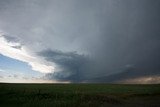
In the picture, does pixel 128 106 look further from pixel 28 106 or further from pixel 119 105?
pixel 28 106

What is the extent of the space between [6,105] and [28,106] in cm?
355

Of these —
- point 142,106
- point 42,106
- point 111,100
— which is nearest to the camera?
point 42,106

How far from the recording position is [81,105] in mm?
28922

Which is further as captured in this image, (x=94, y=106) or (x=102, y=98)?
(x=102, y=98)

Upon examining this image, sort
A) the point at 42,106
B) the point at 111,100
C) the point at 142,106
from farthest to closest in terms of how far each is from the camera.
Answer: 1. the point at 111,100
2. the point at 142,106
3. the point at 42,106

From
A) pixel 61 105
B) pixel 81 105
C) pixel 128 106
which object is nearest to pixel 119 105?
pixel 128 106

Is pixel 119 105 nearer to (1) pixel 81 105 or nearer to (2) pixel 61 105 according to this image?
(1) pixel 81 105

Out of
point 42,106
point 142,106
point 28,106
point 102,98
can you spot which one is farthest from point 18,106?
point 142,106

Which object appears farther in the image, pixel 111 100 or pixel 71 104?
pixel 111 100

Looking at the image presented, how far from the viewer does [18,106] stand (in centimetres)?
2914

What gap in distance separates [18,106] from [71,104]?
6952mm

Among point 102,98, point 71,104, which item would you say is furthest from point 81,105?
point 102,98

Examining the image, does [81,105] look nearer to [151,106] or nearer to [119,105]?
[119,105]

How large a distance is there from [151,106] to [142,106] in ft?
4.43
